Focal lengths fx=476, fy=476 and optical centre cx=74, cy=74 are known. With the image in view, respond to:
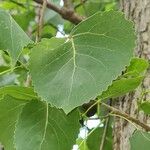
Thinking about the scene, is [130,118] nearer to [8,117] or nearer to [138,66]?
[138,66]

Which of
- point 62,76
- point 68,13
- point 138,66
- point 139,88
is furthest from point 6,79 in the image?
point 62,76

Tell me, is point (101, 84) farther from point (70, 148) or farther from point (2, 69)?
point (2, 69)

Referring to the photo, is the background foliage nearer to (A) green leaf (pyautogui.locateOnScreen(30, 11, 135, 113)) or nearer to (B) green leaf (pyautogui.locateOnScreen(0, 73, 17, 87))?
(A) green leaf (pyautogui.locateOnScreen(30, 11, 135, 113))

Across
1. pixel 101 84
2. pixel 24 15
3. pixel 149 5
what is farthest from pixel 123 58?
pixel 24 15

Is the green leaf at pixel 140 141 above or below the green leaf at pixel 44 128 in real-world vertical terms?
below

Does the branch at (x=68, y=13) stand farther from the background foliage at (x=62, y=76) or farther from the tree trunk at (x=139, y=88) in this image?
Result: the background foliage at (x=62, y=76)

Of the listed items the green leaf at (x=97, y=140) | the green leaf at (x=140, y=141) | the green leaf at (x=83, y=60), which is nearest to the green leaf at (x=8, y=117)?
the green leaf at (x=83, y=60)

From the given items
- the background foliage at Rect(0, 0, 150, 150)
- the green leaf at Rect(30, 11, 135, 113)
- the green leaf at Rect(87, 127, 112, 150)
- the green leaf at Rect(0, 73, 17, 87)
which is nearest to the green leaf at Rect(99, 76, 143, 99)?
the background foliage at Rect(0, 0, 150, 150)
